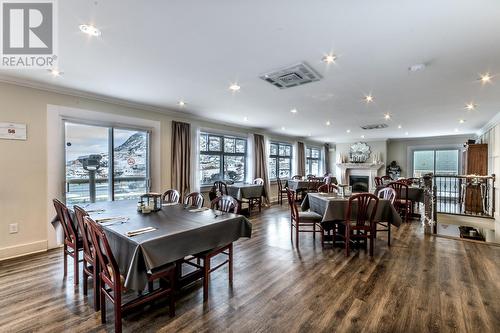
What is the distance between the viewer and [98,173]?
4312 millimetres

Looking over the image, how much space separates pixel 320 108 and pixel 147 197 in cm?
378

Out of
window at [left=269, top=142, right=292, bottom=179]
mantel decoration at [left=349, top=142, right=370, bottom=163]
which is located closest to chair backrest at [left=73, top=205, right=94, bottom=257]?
window at [left=269, top=142, right=292, bottom=179]

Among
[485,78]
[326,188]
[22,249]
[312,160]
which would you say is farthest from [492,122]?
[22,249]

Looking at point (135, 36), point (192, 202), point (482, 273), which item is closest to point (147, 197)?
point (192, 202)

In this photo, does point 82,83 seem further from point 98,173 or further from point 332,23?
point 332,23

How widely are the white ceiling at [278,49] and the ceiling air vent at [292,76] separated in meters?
0.11

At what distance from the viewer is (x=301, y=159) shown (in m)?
9.95

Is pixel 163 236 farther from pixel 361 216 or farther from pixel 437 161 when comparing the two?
pixel 437 161

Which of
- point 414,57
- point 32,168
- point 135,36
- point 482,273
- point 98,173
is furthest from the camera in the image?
point 98,173

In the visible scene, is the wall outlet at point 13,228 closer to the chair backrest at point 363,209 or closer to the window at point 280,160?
the chair backrest at point 363,209

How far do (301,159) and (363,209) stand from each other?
21.2ft

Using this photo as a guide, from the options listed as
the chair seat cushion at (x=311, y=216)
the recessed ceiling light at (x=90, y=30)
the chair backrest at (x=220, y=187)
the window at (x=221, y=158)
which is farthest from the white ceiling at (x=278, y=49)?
the chair backrest at (x=220, y=187)

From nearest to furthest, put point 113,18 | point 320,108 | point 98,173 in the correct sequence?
point 113,18
point 98,173
point 320,108

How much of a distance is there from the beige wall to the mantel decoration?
34.9ft
